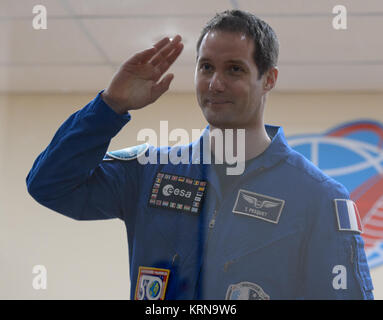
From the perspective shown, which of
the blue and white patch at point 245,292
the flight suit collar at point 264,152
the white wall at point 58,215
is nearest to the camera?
the blue and white patch at point 245,292

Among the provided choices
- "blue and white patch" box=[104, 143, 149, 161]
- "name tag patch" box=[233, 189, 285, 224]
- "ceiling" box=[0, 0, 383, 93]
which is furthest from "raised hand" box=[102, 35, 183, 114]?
"ceiling" box=[0, 0, 383, 93]

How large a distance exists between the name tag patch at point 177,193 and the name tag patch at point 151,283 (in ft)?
0.34

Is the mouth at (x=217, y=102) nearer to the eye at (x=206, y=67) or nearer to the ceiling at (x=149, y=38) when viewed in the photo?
the eye at (x=206, y=67)

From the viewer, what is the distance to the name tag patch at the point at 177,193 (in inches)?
32.8

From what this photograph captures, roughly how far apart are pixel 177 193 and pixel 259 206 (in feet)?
0.45

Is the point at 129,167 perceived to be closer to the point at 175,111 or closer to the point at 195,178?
the point at 195,178

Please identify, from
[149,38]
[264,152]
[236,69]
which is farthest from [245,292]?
[149,38]

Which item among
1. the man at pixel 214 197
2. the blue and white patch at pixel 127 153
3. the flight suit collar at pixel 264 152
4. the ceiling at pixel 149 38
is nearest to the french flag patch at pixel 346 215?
the man at pixel 214 197

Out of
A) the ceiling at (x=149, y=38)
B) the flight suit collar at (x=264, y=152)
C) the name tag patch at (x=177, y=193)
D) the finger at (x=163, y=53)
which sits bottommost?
the name tag patch at (x=177, y=193)

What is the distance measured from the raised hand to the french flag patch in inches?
13.4

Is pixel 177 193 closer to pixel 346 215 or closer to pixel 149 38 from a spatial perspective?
pixel 346 215

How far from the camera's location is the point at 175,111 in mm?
1509
